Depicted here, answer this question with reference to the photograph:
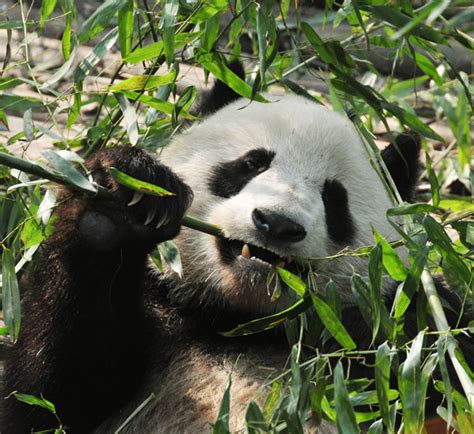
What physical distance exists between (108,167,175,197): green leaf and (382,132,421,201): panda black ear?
5.03ft

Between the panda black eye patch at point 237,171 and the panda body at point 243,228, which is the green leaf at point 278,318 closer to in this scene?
the panda body at point 243,228

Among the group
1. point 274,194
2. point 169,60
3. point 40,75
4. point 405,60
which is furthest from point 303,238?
point 405,60

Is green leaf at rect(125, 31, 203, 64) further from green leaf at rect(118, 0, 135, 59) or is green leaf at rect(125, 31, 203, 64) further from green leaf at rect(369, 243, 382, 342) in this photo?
green leaf at rect(369, 243, 382, 342)

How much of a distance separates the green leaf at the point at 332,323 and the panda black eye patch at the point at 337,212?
3.26 ft

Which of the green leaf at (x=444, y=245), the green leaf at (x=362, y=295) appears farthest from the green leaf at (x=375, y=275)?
the green leaf at (x=444, y=245)

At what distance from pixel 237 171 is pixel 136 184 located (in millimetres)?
971

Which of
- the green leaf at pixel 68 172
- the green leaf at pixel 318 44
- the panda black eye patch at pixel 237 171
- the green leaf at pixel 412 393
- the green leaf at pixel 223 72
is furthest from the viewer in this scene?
the panda black eye patch at pixel 237 171

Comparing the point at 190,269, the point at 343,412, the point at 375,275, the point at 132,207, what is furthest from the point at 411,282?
the point at 190,269

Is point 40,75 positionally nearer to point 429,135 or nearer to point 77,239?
point 77,239

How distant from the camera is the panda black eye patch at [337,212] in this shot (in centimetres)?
372

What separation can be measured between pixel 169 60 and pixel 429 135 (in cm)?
87

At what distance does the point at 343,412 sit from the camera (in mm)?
2465

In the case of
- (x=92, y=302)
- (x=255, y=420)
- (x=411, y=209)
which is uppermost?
Result: (x=411, y=209)

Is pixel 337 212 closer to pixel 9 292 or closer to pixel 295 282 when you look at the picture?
pixel 295 282
